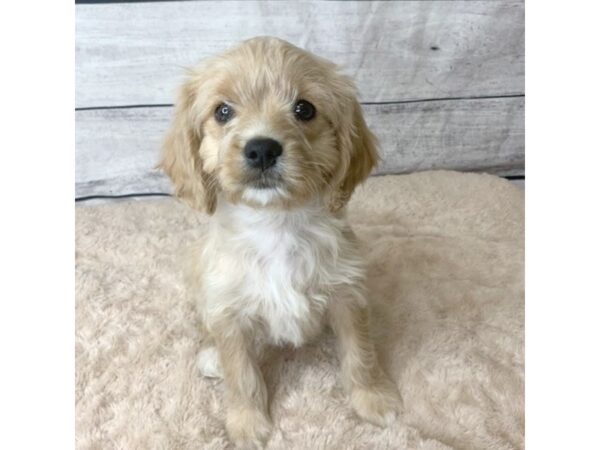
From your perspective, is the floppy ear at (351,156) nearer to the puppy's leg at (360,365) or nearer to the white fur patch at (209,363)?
the puppy's leg at (360,365)

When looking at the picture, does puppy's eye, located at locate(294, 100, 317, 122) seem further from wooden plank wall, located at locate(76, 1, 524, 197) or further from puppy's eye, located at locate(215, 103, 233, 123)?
wooden plank wall, located at locate(76, 1, 524, 197)

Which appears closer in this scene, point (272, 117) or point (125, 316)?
point (272, 117)

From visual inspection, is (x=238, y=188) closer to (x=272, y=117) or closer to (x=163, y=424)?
(x=272, y=117)

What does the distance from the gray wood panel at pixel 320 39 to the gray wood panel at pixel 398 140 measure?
0.08 metres

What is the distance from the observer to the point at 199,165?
5.35ft

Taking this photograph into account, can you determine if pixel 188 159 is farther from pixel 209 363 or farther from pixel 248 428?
pixel 248 428

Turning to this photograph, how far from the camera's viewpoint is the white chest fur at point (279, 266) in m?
1.69

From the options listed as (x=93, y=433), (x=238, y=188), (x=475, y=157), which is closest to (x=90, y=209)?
(x=93, y=433)

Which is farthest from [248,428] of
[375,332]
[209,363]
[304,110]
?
[304,110]

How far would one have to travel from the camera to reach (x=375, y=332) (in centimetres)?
207

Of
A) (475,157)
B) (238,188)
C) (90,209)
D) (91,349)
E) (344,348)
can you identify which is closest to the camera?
(238,188)

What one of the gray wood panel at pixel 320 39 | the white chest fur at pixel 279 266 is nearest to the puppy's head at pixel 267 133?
the white chest fur at pixel 279 266

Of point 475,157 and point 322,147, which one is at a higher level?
point 322,147
